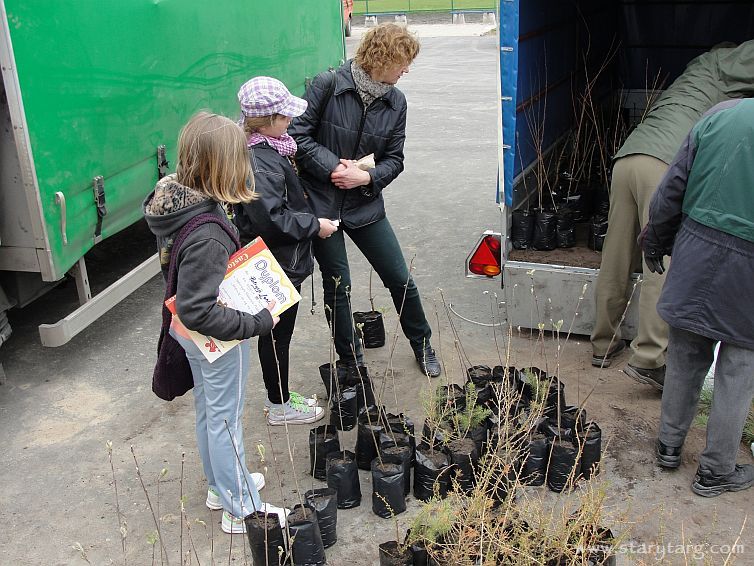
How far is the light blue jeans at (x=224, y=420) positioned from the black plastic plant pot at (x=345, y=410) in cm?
81

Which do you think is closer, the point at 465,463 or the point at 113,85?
the point at 465,463

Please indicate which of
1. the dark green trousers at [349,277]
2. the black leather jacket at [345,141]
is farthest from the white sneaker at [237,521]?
the black leather jacket at [345,141]

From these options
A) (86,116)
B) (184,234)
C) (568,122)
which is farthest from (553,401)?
(568,122)

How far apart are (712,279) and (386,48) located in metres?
1.80

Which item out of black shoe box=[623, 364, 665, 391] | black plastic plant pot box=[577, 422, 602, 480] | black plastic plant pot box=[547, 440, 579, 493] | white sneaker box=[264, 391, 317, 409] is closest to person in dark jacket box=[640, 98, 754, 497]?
black plastic plant pot box=[577, 422, 602, 480]

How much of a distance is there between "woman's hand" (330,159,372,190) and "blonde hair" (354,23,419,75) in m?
0.46

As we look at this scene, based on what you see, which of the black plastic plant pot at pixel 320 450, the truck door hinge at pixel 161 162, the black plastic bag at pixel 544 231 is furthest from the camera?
the truck door hinge at pixel 161 162

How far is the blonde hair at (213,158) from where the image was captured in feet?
9.09

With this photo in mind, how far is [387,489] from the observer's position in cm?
338

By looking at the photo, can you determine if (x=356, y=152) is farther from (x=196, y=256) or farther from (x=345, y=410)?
(x=196, y=256)

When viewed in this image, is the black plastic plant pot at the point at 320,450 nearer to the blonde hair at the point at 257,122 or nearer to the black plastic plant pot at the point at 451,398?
the black plastic plant pot at the point at 451,398

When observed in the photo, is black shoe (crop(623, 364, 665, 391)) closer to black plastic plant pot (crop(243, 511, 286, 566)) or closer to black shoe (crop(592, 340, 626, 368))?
black shoe (crop(592, 340, 626, 368))

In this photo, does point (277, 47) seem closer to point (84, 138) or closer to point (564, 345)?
point (84, 138)

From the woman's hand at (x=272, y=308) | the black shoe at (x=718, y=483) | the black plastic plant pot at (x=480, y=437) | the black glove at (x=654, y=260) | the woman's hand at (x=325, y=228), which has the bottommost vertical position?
the black shoe at (x=718, y=483)
